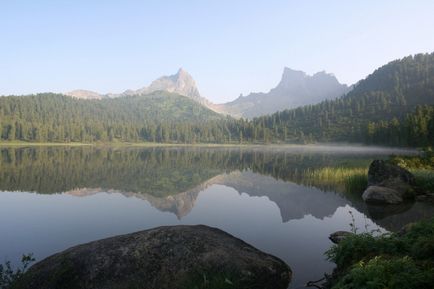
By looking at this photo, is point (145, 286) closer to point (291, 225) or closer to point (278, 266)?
point (278, 266)

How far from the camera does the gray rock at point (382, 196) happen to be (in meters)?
31.6

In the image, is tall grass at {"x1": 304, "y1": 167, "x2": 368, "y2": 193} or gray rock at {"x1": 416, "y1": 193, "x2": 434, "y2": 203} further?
tall grass at {"x1": 304, "y1": 167, "x2": 368, "y2": 193}

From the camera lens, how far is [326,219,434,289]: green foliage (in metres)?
8.29

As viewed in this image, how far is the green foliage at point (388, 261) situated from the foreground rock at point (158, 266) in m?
2.79

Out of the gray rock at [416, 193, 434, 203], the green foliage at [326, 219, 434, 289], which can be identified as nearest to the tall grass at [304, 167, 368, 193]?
the gray rock at [416, 193, 434, 203]

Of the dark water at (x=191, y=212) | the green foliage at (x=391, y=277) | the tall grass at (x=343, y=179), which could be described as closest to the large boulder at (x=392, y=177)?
the dark water at (x=191, y=212)

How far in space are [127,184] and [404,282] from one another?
42164mm

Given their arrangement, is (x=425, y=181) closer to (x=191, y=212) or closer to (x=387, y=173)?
(x=387, y=173)

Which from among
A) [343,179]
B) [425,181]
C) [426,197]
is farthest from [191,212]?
[343,179]

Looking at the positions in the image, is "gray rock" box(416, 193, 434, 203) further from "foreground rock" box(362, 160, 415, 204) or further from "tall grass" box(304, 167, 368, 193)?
"tall grass" box(304, 167, 368, 193)

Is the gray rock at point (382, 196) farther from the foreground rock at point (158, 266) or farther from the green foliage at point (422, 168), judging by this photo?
the foreground rock at point (158, 266)

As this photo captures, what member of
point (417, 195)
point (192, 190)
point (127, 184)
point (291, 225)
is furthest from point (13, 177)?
point (417, 195)

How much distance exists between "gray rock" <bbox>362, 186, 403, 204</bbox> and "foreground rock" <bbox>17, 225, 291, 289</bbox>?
22.7 meters

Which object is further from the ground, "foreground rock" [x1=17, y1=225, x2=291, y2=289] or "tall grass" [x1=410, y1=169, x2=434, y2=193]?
"foreground rock" [x1=17, y1=225, x2=291, y2=289]
